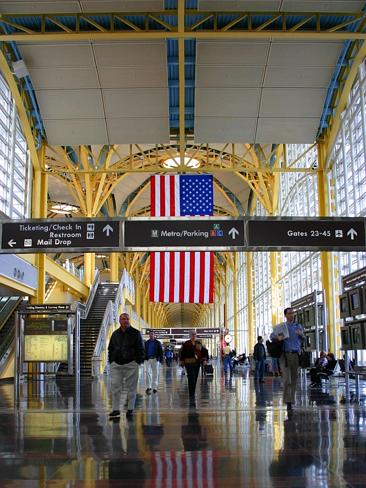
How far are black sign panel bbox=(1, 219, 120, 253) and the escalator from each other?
12.8m

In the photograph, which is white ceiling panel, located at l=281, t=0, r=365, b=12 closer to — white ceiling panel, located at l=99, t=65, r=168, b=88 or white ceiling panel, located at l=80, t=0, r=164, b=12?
white ceiling panel, located at l=80, t=0, r=164, b=12

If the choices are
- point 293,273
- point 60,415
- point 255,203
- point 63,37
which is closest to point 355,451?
point 60,415

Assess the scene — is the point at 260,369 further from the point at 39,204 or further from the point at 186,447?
the point at 186,447

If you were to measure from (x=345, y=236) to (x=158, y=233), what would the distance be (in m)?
4.79

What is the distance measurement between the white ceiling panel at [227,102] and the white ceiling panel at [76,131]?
4056 mm

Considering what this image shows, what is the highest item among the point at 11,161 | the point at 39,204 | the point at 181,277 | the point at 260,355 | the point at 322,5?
the point at 322,5

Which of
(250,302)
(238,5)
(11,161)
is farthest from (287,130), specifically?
(250,302)

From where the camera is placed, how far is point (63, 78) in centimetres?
2172

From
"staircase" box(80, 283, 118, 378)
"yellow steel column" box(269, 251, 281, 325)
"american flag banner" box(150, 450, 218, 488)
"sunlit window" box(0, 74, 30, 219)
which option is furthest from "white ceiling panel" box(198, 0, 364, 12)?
"yellow steel column" box(269, 251, 281, 325)

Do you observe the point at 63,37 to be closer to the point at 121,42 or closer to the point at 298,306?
the point at 121,42

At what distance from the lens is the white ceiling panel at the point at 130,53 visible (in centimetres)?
2038

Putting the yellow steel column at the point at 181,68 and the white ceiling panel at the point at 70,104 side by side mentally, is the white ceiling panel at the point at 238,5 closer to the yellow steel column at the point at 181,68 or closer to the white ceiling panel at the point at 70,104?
the yellow steel column at the point at 181,68

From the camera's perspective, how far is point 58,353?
16766mm

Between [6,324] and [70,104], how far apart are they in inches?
448
